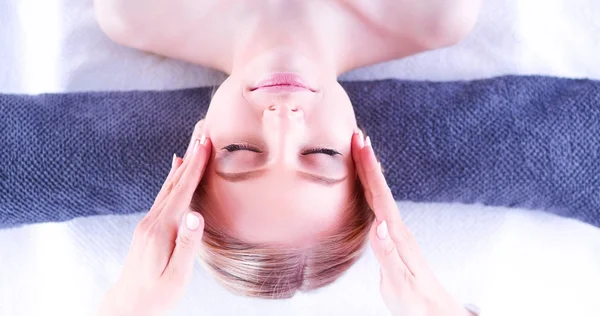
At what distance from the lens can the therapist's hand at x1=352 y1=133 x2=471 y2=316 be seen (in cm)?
83

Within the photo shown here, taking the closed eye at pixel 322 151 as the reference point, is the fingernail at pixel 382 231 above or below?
below

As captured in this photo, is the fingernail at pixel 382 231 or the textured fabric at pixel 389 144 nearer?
the fingernail at pixel 382 231

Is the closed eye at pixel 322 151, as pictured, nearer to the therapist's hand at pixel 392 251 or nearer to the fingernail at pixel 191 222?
the therapist's hand at pixel 392 251

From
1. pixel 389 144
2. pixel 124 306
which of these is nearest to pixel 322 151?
pixel 389 144

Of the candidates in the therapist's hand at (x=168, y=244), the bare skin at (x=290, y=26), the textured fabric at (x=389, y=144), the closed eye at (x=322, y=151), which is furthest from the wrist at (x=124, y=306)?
the bare skin at (x=290, y=26)

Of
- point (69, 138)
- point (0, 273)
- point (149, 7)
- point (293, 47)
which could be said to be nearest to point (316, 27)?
point (293, 47)

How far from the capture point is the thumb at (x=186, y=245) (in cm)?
78

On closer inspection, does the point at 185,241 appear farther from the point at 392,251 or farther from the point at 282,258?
the point at 392,251

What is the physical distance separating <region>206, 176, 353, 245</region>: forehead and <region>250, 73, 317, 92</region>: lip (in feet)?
0.48

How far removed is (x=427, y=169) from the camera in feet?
3.50

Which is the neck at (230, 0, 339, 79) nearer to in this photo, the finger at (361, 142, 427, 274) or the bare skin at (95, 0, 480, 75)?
the bare skin at (95, 0, 480, 75)

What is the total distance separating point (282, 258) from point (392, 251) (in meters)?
0.17

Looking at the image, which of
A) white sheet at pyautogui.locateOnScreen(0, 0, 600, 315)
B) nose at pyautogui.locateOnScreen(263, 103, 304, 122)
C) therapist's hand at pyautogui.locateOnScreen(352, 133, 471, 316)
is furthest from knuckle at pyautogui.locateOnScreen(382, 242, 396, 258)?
white sheet at pyautogui.locateOnScreen(0, 0, 600, 315)

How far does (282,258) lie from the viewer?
866 mm
